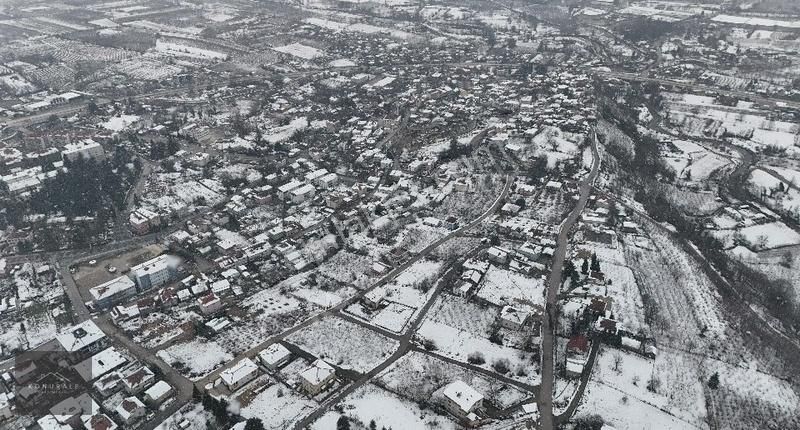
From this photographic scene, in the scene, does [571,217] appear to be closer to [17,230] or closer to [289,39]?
[17,230]

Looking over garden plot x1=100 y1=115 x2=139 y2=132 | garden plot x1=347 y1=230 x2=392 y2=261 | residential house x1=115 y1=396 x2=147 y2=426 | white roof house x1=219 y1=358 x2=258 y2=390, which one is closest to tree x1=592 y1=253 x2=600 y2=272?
garden plot x1=347 y1=230 x2=392 y2=261

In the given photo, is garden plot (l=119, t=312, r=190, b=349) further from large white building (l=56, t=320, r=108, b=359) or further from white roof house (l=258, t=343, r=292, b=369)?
white roof house (l=258, t=343, r=292, b=369)

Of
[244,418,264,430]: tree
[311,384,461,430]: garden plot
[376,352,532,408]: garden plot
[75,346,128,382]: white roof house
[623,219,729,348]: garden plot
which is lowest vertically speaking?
[75,346,128,382]: white roof house

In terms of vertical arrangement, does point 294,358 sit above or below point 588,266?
below

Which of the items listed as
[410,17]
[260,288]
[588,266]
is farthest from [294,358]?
[410,17]

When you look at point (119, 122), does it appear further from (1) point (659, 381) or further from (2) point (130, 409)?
(1) point (659, 381)

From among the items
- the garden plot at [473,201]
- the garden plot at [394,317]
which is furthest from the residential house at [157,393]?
the garden plot at [473,201]

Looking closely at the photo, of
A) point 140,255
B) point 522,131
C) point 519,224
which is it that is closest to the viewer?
point 140,255
